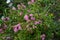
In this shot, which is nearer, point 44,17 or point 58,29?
point 44,17

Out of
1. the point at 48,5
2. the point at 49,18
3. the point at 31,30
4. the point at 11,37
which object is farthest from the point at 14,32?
the point at 48,5

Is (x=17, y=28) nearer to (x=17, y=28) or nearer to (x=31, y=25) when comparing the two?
(x=17, y=28)

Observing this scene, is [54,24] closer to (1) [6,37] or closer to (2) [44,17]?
(2) [44,17]

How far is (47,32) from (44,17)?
0.23 metres

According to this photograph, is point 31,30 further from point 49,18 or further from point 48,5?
point 48,5

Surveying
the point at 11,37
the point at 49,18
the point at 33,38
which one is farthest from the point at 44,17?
the point at 11,37

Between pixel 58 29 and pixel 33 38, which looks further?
pixel 58 29

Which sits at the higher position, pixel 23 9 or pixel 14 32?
pixel 23 9

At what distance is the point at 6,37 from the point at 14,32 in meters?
0.14

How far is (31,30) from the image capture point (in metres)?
3.11

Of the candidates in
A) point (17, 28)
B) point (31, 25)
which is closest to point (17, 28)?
point (17, 28)

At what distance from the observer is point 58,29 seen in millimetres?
3449

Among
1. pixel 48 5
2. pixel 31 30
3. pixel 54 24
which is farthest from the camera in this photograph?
pixel 48 5

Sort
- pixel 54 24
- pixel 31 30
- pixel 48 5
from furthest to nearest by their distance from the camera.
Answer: pixel 48 5 < pixel 54 24 < pixel 31 30
